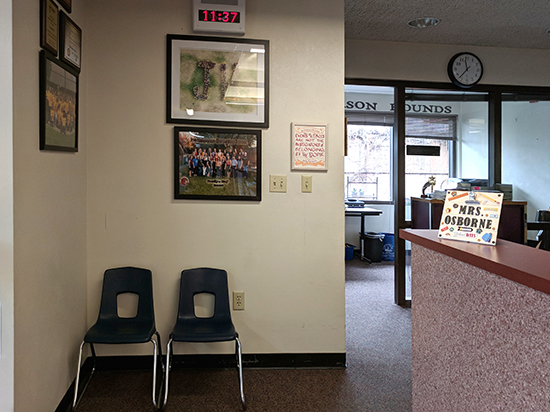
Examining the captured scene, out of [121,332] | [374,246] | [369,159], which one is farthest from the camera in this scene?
[369,159]

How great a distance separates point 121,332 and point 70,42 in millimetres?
1635

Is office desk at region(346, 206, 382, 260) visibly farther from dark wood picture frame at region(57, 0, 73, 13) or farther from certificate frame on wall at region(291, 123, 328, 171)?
dark wood picture frame at region(57, 0, 73, 13)

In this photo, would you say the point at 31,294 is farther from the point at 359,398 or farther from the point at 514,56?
the point at 514,56

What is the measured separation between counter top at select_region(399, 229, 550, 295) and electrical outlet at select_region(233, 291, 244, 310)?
4.61 ft

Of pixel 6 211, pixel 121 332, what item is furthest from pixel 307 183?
pixel 6 211

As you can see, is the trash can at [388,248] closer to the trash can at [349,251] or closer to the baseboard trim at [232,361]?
the trash can at [349,251]

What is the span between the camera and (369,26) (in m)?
3.41

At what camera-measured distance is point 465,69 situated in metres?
3.81

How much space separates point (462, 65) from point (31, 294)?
13.0 ft

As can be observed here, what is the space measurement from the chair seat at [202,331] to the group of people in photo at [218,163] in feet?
3.07

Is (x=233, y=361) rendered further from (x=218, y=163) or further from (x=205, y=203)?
(x=218, y=163)

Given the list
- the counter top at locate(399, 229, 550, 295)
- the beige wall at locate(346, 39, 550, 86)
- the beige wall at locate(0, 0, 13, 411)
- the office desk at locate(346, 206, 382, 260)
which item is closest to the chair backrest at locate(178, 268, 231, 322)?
the beige wall at locate(0, 0, 13, 411)

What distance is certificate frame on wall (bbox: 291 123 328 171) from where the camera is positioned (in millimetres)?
2607

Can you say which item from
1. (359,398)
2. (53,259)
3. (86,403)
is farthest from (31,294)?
(359,398)
